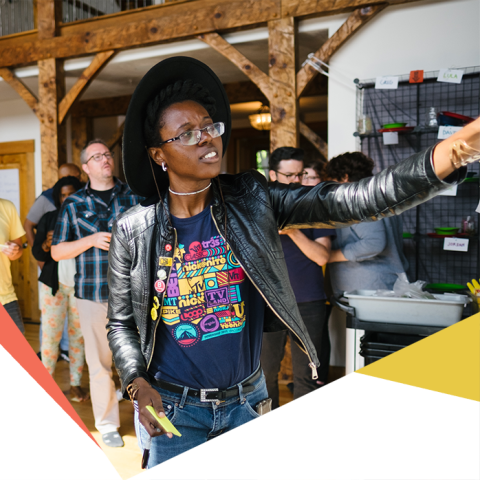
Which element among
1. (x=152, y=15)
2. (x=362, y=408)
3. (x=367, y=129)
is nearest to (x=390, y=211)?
(x=362, y=408)

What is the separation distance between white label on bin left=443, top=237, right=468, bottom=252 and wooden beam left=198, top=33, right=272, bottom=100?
5.30 ft

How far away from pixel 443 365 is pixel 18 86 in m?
4.86

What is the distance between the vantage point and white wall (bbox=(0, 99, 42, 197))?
5855 millimetres

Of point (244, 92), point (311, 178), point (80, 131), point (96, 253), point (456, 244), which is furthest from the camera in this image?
point (80, 131)

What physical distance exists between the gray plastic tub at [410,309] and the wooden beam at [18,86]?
156 inches

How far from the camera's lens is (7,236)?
8.61ft

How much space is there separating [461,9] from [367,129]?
37.0 inches

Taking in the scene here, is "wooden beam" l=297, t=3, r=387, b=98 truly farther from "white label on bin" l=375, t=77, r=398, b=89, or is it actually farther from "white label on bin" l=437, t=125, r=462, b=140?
"white label on bin" l=437, t=125, r=462, b=140

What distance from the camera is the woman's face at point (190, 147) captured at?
1125 millimetres

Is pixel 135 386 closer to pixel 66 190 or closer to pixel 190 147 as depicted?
pixel 190 147

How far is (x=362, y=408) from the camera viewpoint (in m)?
1.03

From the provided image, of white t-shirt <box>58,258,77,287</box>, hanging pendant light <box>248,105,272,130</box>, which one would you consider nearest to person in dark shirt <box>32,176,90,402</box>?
white t-shirt <box>58,258,77,287</box>

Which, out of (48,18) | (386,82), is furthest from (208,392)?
(48,18)

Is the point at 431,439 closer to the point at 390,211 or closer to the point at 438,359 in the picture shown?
the point at 438,359
